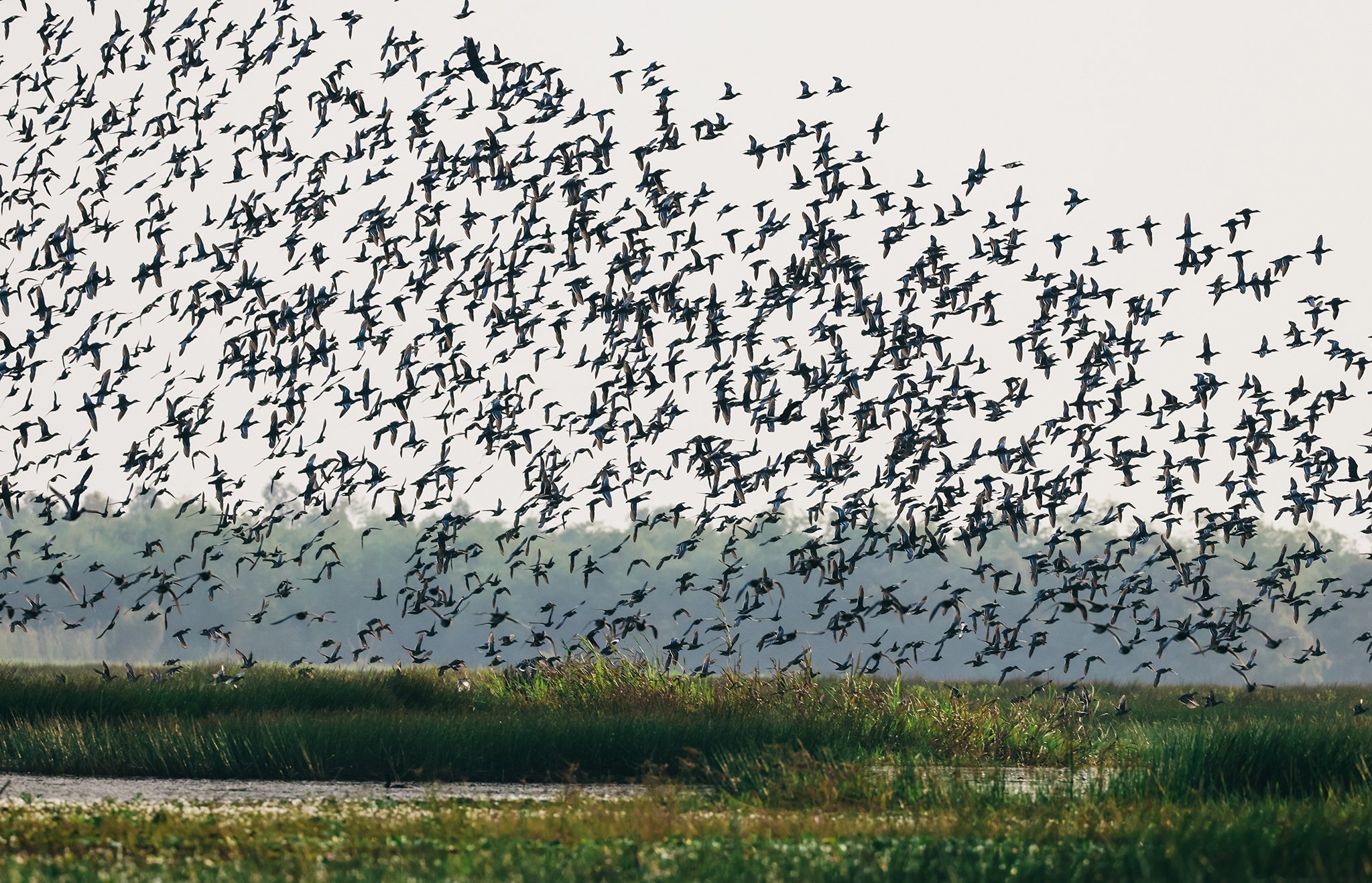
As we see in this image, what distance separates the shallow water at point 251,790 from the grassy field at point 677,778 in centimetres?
52

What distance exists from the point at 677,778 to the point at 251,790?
5694 millimetres

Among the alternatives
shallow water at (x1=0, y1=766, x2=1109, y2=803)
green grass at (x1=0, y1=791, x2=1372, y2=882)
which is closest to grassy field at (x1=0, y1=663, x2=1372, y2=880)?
green grass at (x1=0, y1=791, x2=1372, y2=882)

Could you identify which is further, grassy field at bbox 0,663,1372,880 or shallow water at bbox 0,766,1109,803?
shallow water at bbox 0,766,1109,803

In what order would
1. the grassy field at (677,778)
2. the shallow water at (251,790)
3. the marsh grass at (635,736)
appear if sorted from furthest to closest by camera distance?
the marsh grass at (635,736) → the shallow water at (251,790) → the grassy field at (677,778)

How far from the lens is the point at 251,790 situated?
2053 cm

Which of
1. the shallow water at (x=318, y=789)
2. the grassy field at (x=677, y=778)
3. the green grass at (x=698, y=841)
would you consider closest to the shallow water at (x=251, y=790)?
the shallow water at (x=318, y=789)

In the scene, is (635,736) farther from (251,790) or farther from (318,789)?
(251,790)

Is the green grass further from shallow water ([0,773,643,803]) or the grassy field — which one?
shallow water ([0,773,643,803])

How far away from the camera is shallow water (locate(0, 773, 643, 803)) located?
19078 millimetres

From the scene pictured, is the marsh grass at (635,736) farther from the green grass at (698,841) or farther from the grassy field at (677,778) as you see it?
the green grass at (698,841)

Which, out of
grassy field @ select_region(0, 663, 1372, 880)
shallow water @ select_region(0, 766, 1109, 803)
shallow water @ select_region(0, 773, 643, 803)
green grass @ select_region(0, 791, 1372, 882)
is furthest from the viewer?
shallow water @ select_region(0, 773, 643, 803)

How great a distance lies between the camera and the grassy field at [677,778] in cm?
1265

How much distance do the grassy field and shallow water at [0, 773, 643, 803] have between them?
52 centimetres

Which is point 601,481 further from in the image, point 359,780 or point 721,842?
point 721,842
